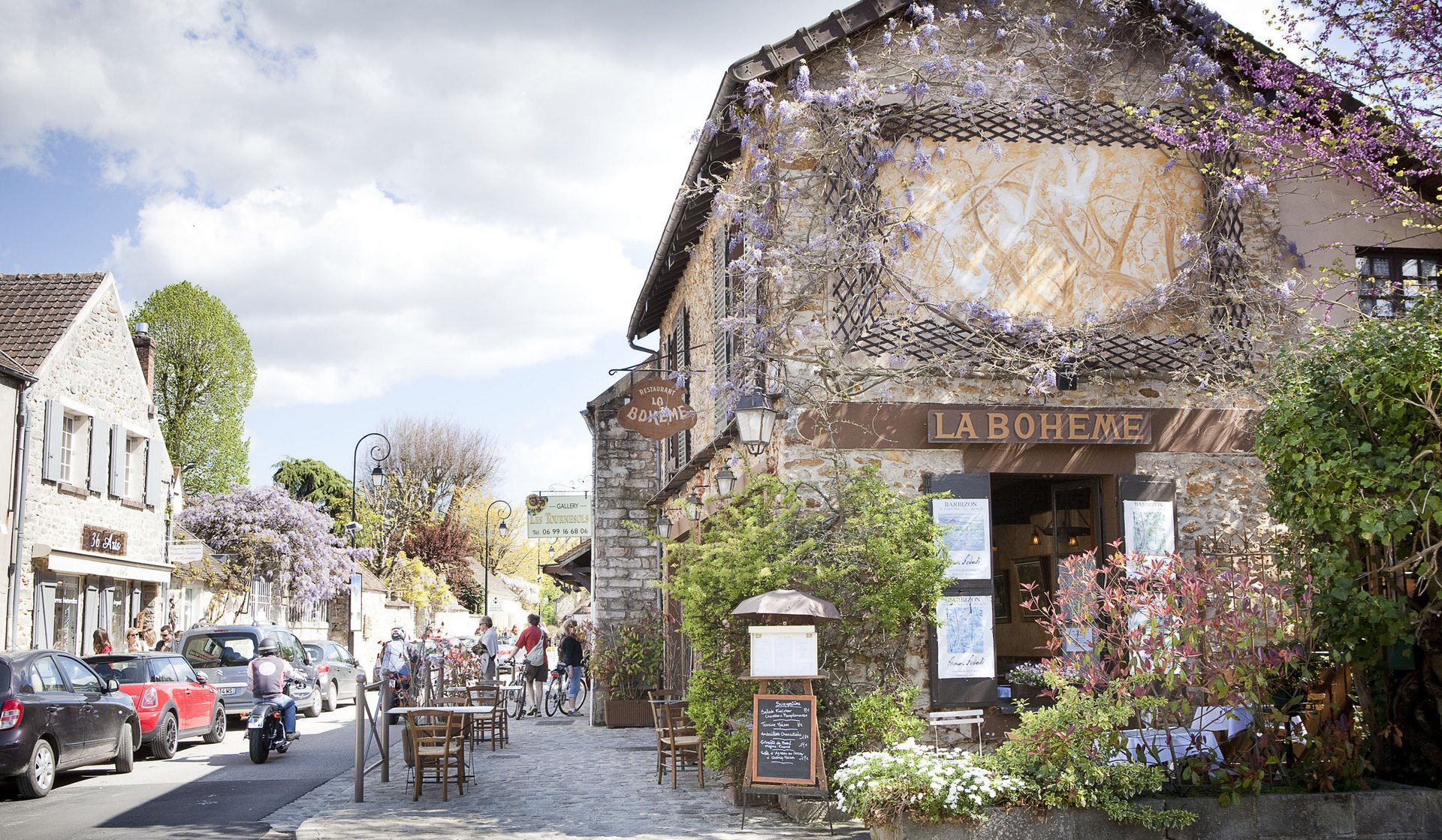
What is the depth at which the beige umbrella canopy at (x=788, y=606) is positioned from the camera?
29.1 ft

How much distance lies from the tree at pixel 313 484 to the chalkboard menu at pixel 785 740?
43.6 m

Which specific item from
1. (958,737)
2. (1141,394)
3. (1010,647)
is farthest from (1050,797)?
(1010,647)

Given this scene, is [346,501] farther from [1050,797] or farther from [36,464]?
[1050,797]

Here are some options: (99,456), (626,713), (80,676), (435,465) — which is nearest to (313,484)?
(435,465)

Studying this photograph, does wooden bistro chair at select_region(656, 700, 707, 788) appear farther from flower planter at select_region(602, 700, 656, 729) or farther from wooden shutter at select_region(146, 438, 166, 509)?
wooden shutter at select_region(146, 438, 166, 509)

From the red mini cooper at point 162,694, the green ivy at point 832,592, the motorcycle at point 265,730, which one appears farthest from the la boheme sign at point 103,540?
the green ivy at point 832,592

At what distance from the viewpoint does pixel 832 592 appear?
32.2 feet

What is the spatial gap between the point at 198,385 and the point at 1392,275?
122 feet

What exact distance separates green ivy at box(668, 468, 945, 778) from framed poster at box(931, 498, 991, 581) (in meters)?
0.54

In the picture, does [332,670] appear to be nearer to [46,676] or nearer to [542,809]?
[46,676]

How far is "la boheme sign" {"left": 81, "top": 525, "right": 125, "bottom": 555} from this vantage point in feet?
69.1

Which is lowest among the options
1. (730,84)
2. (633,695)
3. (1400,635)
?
(633,695)

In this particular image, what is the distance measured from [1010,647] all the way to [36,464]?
15.3m

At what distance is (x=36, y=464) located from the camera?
19.6 metres
